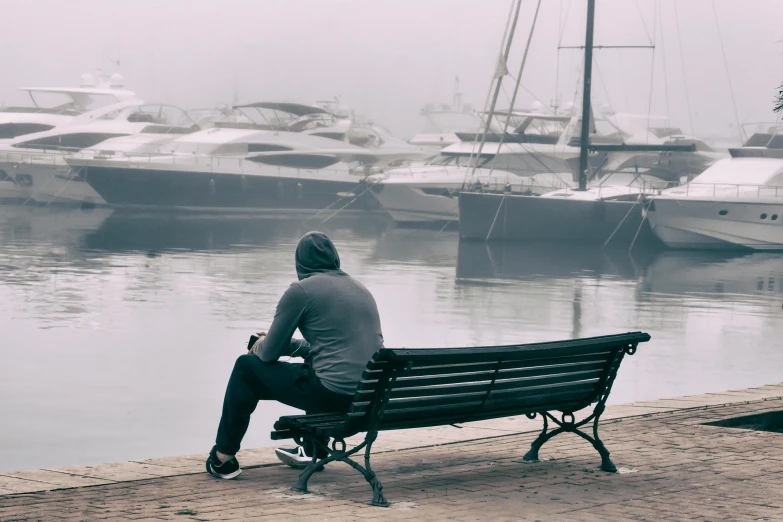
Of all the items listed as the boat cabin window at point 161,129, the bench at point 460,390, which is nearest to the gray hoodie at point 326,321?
the bench at point 460,390

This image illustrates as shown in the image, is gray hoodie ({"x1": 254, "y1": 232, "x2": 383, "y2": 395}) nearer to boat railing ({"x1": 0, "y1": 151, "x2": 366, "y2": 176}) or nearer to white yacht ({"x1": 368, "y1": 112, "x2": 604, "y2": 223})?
white yacht ({"x1": 368, "y1": 112, "x2": 604, "y2": 223})

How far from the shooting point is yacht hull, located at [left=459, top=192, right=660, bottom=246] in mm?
43000

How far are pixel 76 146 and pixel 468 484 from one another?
239 feet

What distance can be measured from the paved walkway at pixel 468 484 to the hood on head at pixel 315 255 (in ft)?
3.06

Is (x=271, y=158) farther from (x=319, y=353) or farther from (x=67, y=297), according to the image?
(x=319, y=353)

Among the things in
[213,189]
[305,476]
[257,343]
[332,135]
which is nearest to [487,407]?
[305,476]

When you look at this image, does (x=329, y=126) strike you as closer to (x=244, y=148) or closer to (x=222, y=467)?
(x=244, y=148)

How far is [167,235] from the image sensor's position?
42781 mm

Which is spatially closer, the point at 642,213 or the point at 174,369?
the point at 174,369

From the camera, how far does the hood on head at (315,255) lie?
5.58m

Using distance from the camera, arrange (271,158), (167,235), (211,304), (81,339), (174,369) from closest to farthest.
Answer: (174,369), (81,339), (211,304), (167,235), (271,158)

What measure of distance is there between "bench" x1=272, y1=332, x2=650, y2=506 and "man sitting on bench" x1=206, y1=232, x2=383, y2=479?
6.4 inches

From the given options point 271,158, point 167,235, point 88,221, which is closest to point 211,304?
point 167,235

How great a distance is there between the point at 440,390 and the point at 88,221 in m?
Answer: 47.4
